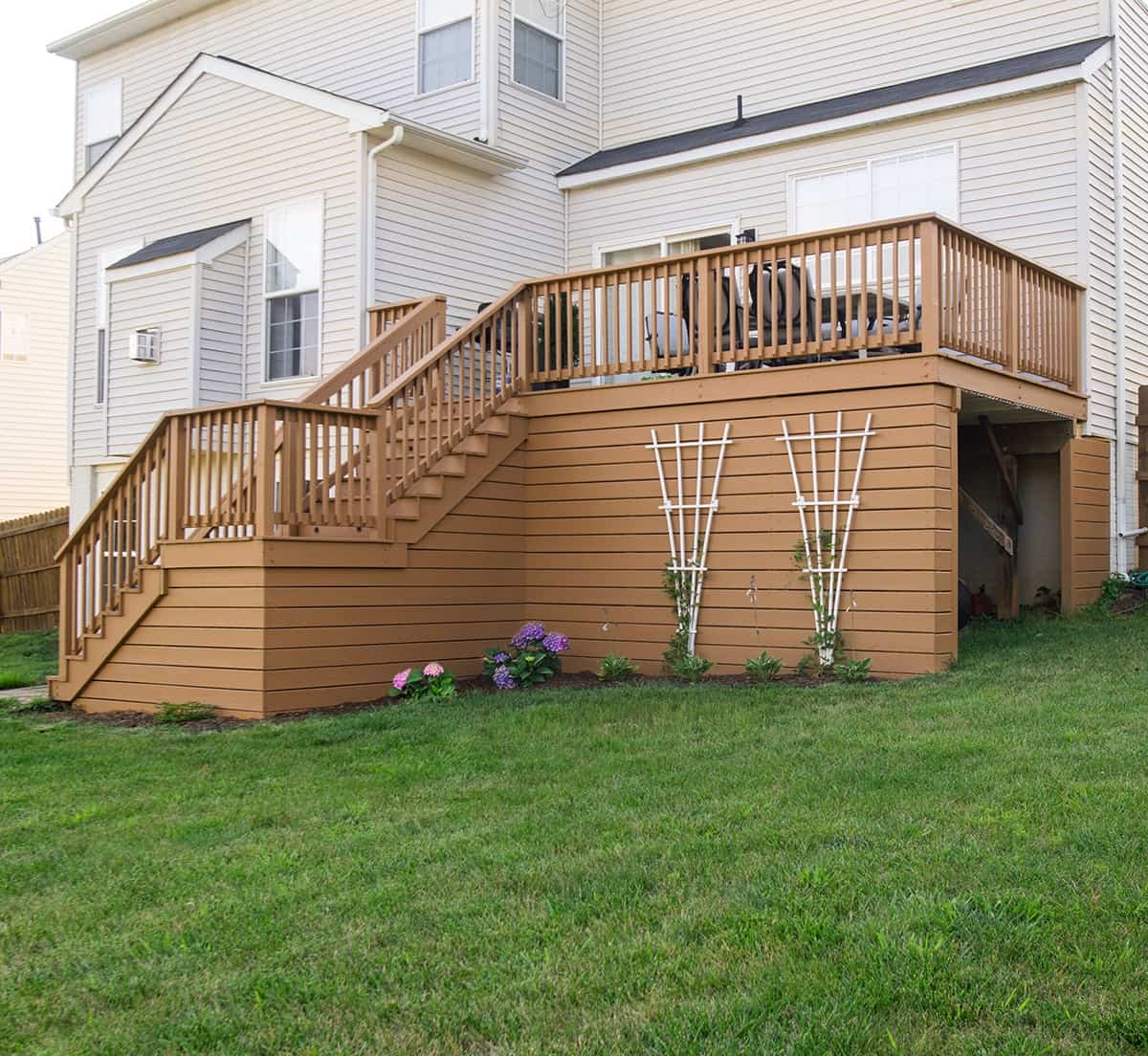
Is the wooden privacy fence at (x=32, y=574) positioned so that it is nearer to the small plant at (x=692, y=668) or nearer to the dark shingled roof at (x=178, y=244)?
the dark shingled roof at (x=178, y=244)

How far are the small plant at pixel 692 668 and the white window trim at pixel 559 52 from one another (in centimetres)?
722

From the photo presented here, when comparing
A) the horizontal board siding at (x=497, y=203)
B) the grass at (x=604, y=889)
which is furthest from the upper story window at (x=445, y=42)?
the grass at (x=604, y=889)

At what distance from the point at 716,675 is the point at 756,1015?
600cm

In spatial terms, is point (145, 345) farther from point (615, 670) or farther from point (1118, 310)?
point (1118, 310)

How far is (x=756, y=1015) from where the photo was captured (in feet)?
9.42

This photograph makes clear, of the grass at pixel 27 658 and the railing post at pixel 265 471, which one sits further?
the grass at pixel 27 658

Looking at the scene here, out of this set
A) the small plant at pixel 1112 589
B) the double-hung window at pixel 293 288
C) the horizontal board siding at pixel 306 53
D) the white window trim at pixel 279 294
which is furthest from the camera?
the horizontal board siding at pixel 306 53

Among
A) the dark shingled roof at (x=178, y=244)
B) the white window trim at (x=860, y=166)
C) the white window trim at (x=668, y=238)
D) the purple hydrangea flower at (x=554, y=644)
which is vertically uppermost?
the white window trim at (x=860, y=166)

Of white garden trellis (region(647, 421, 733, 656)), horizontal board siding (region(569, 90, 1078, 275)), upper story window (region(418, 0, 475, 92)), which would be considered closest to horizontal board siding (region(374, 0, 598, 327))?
upper story window (region(418, 0, 475, 92))

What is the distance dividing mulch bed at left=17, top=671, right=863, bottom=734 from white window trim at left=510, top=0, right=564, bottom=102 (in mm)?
7000

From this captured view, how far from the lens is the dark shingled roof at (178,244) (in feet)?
40.7

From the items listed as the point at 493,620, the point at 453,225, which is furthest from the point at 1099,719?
the point at 453,225

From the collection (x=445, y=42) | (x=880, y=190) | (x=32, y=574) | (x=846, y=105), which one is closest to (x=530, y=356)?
(x=880, y=190)

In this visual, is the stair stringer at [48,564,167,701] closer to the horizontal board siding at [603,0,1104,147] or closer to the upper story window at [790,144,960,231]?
the upper story window at [790,144,960,231]
